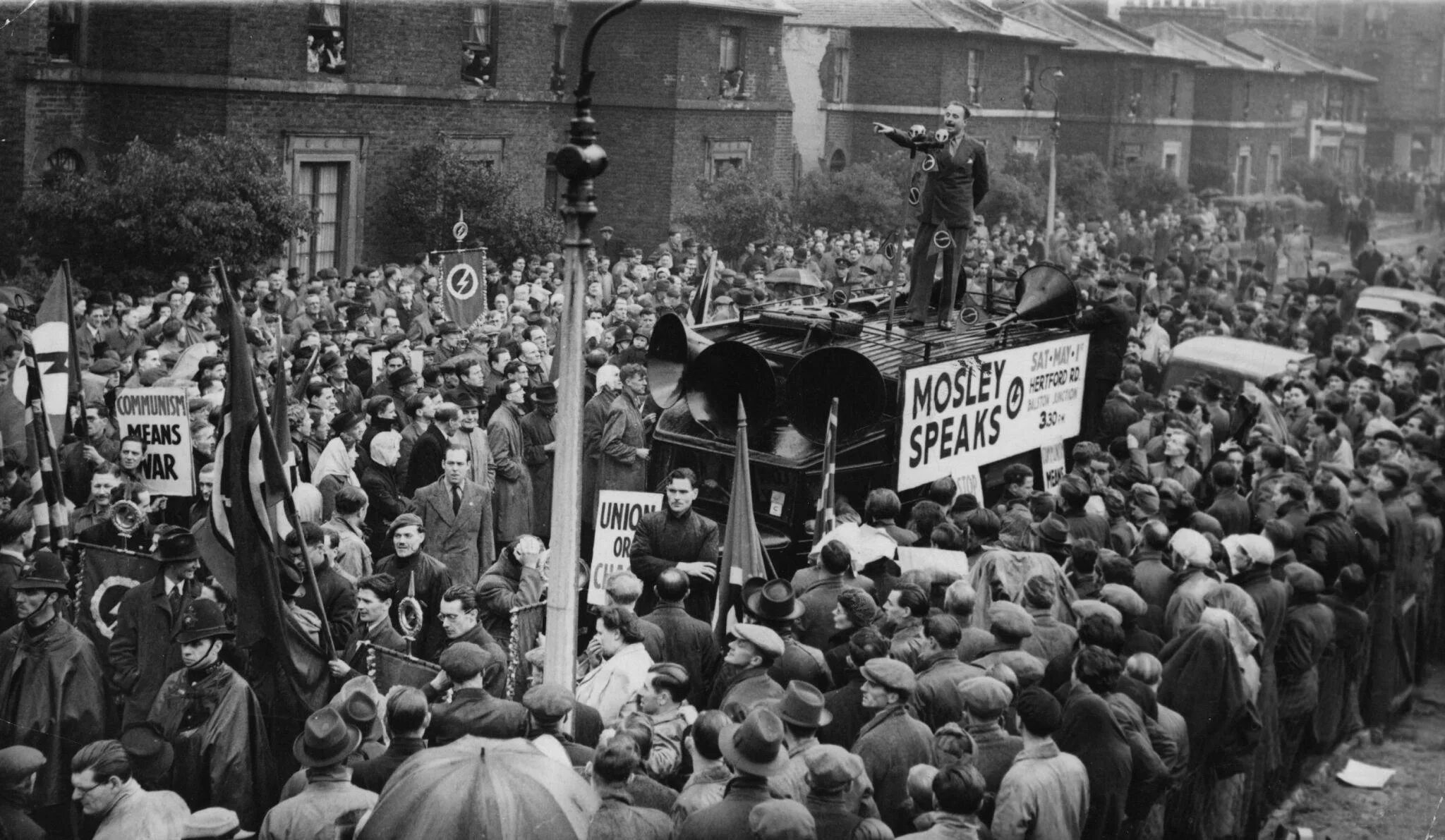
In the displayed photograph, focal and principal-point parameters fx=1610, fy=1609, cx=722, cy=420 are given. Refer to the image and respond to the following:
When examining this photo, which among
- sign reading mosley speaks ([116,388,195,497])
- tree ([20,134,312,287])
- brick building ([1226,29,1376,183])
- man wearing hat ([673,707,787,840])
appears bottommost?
man wearing hat ([673,707,787,840])

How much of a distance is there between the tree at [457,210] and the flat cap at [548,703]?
20.5m

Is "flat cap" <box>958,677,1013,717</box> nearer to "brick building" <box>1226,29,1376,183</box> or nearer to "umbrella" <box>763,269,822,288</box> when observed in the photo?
"umbrella" <box>763,269,822,288</box>

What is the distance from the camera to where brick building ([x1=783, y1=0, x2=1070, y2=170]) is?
1644 inches

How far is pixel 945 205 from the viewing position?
1235 centimetres

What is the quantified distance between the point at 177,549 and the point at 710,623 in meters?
3.24

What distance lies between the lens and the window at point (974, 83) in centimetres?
4337

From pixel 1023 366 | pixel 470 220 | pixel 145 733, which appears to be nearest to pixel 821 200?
pixel 470 220

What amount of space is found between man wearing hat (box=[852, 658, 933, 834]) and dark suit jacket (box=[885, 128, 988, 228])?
20.0ft

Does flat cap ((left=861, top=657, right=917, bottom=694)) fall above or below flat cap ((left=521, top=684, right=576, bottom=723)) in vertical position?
above

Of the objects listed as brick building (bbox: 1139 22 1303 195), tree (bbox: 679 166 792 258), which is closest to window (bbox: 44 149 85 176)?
tree (bbox: 679 166 792 258)

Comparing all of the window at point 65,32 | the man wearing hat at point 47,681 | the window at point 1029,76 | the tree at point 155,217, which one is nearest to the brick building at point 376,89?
the window at point 65,32

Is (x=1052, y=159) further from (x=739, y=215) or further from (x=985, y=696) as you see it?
(x=985, y=696)

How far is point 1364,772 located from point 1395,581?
1.72 meters

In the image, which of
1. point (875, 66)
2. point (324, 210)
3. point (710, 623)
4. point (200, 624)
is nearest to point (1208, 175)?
point (875, 66)
